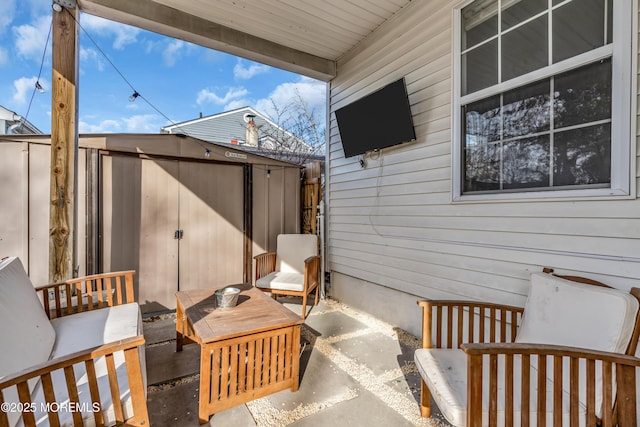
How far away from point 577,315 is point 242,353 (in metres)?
1.87

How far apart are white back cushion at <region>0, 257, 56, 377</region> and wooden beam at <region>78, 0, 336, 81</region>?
249cm

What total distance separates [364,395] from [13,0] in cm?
676

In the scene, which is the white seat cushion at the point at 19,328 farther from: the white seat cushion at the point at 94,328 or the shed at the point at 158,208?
the shed at the point at 158,208

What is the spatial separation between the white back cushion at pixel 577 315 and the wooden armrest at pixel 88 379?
6.58ft

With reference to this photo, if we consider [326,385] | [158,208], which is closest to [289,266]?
[158,208]

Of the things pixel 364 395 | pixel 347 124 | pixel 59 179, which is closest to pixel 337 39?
pixel 347 124

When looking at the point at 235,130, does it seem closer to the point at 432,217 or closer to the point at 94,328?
the point at 432,217

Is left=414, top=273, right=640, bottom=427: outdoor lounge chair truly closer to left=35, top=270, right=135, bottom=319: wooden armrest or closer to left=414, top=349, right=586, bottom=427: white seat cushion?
left=414, top=349, right=586, bottom=427: white seat cushion

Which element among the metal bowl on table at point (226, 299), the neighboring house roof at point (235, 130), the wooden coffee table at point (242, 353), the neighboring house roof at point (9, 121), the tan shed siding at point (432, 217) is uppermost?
the neighboring house roof at point (235, 130)


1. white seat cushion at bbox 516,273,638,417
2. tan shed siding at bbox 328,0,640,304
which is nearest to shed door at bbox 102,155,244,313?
tan shed siding at bbox 328,0,640,304

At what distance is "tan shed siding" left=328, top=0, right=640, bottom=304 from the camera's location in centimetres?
179

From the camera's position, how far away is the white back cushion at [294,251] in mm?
4219

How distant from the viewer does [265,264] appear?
4074mm

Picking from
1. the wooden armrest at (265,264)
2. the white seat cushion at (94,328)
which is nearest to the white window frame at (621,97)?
the white seat cushion at (94,328)
